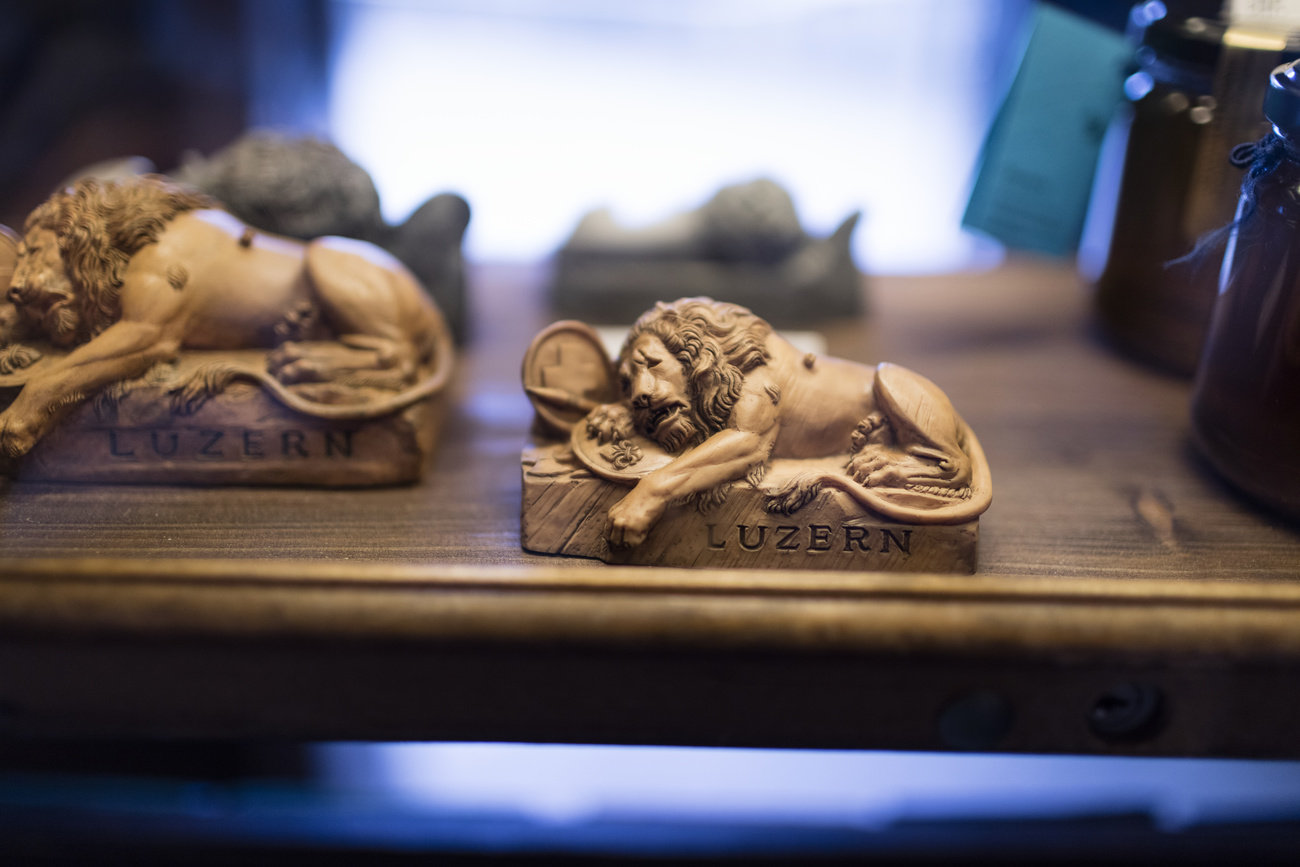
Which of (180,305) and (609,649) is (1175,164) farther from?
(180,305)

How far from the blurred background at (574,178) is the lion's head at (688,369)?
55 cm

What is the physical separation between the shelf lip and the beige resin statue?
0.29ft

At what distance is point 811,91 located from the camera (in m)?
1.82

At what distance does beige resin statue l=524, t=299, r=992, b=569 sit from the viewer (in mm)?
815

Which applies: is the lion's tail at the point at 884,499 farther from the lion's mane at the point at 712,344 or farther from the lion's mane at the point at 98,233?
the lion's mane at the point at 98,233

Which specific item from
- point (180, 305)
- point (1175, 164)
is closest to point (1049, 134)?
point (1175, 164)

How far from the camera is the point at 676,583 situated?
2.39 ft

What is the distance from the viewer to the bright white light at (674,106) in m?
1.69

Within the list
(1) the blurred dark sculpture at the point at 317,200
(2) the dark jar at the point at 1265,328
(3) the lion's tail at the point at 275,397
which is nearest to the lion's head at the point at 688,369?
(3) the lion's tail at the point at 275,397

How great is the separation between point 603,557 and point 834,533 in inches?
8.6

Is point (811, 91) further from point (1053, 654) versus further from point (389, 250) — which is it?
point (1053, 654)

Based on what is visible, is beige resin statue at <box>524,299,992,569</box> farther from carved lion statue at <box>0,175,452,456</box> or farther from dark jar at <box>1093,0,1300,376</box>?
dark jar at <box>1093,0,1300,376</box>

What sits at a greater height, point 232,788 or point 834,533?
point 834,533

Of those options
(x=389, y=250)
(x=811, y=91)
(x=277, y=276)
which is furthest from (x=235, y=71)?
(x=811, y=91)
